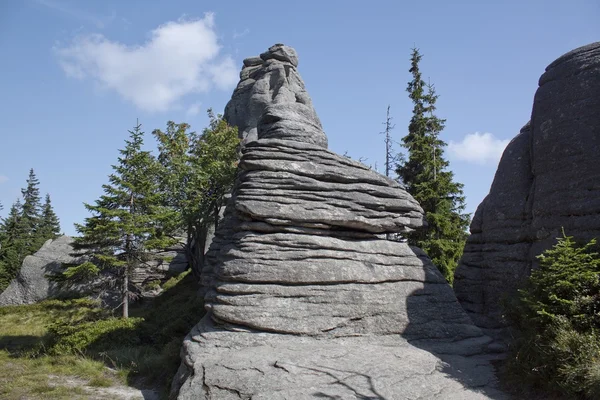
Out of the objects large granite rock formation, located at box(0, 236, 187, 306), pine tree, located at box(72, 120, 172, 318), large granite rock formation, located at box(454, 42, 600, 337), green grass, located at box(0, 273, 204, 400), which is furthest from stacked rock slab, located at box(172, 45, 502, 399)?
large granite rock formation, located at box(0, 236, 187, 306)

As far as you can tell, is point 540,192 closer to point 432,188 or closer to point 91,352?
point 432,188

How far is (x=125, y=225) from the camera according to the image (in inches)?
950

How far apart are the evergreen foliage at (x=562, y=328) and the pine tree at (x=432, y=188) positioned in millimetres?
13094

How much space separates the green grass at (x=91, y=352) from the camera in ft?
44.8

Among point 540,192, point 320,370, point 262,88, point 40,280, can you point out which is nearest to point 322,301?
point 320,370

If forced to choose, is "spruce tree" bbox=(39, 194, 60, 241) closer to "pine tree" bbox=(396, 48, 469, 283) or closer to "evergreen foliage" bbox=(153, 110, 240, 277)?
"evergreen foliage" bbox=(153, 110, 240, 277)

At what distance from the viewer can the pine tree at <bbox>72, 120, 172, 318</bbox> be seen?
24.2m

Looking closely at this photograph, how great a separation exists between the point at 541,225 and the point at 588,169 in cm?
222

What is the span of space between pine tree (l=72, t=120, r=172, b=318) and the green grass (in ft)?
10.4

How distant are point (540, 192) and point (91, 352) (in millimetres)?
17917

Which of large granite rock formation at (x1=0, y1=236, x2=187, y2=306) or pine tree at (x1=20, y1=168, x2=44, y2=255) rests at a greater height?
pine tree at (x1=20, y1=168, x2=44, y2=255)

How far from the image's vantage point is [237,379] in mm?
10180

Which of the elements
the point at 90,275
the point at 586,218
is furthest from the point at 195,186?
the point at 586,218

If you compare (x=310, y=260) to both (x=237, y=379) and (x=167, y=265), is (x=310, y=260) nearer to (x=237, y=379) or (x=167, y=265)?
(x=237, y=379)
